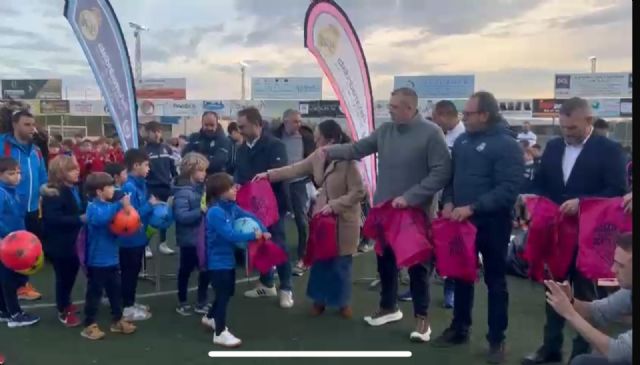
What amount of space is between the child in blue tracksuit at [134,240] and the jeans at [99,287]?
0.29 metres

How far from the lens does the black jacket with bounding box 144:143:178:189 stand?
6.86 metres

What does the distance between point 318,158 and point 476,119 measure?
1491 millimetres

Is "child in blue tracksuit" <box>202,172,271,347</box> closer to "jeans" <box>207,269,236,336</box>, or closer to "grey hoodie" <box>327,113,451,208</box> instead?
"jeans" <box>207,269,236,336</box>

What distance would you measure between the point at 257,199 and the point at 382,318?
1.40 metres

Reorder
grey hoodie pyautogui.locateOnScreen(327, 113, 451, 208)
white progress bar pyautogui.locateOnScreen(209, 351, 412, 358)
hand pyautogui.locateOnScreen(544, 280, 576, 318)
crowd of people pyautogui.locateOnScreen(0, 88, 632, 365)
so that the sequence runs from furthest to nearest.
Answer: grey hoodie pyautogui.locateOnScreen(327, 113, 451, 208) < white progress bar pyautogui.locateOnScreen(209, 351, 412, 358) < crowd of people pyautogui.locateOnScreen(0, 88, 632, 365) < hand pyautogui.locateOnScreen(544, 280, 576, 318)

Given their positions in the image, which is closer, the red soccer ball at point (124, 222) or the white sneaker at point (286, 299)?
the red soccer ball at point (124, 222)

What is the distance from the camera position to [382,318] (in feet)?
17.0

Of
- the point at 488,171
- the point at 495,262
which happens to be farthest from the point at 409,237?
the point at 488,171

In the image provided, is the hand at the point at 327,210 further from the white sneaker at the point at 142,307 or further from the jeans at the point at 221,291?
the white sneaker at the point at 142,307

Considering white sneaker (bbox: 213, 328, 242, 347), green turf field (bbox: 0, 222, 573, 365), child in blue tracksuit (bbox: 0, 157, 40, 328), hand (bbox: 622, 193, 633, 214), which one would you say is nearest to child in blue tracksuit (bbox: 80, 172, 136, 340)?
green turf field (bbox: 0, 222, 573, 365)

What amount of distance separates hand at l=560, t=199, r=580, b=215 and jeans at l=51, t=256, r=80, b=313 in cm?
359

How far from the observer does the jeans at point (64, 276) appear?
16.5 ft

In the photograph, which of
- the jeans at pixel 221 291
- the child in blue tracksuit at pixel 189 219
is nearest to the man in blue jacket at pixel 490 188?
the jeans at pixel 221 291

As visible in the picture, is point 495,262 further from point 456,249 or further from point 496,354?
point 496,354
